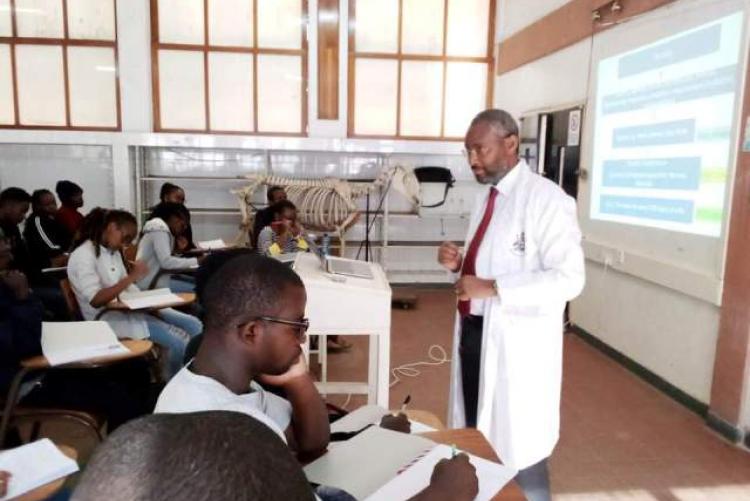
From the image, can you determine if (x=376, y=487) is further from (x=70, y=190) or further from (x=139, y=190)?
(x=139, y=190)

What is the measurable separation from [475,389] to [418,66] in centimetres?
543

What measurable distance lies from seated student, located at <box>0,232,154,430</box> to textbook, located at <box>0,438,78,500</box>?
0.62m

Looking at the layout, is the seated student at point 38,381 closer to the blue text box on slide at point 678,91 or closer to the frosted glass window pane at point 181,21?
the blue text box on slide at point 678,91

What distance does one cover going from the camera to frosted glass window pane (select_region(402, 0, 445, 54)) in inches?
263

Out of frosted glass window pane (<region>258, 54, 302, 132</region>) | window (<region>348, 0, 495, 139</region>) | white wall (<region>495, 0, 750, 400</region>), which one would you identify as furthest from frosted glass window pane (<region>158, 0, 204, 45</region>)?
white wall (<region>495, 0, 750, 400</region>)

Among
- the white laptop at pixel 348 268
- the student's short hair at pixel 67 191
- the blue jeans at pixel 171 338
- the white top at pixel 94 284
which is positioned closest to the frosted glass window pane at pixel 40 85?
the student's short hair at pixel 67 191

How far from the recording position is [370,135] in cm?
689

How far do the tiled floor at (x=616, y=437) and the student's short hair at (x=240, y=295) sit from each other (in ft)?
6.03

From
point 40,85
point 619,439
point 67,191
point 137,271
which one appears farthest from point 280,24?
point 619,439

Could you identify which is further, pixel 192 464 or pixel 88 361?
pixel 88 361

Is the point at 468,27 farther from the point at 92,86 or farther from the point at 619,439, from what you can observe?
the point at 619,439

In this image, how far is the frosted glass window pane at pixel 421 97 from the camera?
6.82 meters

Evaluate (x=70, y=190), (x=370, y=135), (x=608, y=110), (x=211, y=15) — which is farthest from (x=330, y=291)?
(x=211, y=15)

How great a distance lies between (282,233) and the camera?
13.2 feet
